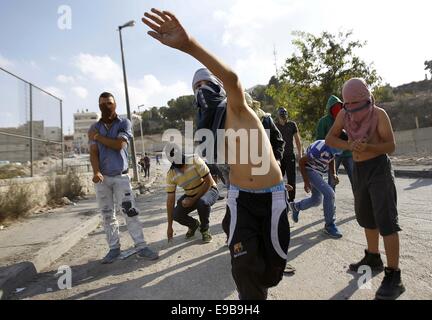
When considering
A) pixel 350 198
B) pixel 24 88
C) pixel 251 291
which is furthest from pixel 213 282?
pixel 24 88

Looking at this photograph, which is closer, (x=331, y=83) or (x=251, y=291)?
(x=251, y=291)

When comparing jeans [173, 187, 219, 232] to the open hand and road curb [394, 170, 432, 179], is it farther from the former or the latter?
road curb [394, 170, 432, 179]

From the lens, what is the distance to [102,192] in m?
4.93

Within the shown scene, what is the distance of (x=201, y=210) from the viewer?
541 cm

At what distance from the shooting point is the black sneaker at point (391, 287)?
9.80ft

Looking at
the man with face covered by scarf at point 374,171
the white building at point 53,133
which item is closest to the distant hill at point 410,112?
the white building at point 53,133

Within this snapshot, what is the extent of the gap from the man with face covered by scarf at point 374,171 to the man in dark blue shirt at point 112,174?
2607 millimetres

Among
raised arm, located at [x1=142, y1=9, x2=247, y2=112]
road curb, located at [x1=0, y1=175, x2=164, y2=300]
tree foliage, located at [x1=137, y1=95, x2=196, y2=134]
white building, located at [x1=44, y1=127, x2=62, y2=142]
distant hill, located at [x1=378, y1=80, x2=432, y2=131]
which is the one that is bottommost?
road curb, located at [x1=0, y1=175, x2=164, y2=300]

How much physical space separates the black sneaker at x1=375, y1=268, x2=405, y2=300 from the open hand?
2415mm

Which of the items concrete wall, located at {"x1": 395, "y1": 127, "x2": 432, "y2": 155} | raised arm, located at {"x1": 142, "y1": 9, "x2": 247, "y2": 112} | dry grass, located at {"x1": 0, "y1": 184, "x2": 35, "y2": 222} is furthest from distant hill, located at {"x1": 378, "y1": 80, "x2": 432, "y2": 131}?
raised arm, located at {"x1": 142, "y1": 9, "x2": 247, "y2": 112}

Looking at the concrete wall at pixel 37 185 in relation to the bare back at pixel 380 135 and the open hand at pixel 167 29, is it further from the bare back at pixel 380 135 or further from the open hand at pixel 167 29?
the bare back at pixel 380 135

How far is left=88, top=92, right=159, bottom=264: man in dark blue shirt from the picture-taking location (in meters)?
4.84

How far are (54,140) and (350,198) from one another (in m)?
9.48
